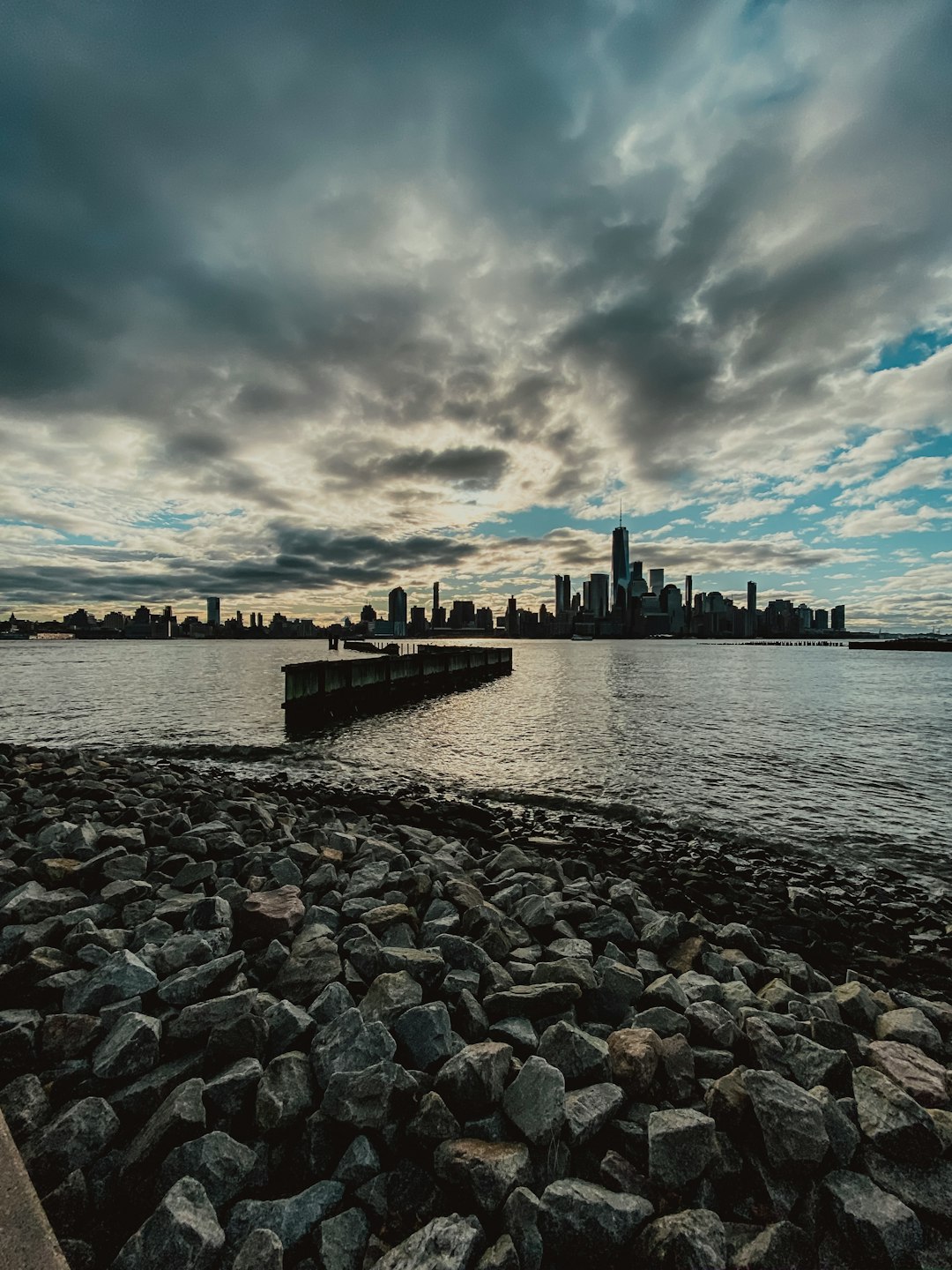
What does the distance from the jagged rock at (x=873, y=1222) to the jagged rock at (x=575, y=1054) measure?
96cm

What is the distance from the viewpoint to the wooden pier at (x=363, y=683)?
21.9 meters

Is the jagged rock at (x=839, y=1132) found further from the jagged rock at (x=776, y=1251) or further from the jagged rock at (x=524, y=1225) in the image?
Result: the jagged rock at (x=524, y=1225)

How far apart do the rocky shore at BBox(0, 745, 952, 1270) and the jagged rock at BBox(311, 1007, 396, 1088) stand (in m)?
0.01

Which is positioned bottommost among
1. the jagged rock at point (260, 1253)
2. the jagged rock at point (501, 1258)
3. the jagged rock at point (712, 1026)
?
the jagged rock at point (712, 1026)

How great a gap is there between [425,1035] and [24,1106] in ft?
5.94

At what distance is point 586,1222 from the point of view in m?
2.17

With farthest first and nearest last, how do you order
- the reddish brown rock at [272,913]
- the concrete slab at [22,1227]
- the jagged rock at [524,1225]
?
1. the reddish brown rock at [272,913]
2. the jagged rock at [524,1225]
3. the concrete slab at [22,1227]

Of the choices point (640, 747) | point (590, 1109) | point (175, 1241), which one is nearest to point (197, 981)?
point (175, 1241)

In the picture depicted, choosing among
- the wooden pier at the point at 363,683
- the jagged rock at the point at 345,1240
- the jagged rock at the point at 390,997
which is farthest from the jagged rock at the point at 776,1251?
the wooden pier at the point at 363,683

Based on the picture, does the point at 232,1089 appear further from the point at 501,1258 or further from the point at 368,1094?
the point at 501,1258

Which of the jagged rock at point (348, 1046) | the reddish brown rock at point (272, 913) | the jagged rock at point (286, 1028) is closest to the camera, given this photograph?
the jagged rock at point (348, 1046)

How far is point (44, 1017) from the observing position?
10.5ft

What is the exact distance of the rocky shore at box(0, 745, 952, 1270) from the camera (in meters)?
2.18

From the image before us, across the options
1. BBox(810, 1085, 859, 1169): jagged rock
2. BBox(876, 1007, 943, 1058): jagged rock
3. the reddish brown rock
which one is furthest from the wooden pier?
BBox(810, 1085, 859, 1169): jagged rock
